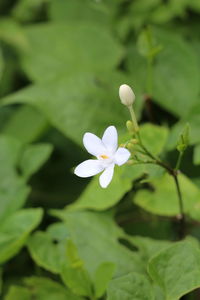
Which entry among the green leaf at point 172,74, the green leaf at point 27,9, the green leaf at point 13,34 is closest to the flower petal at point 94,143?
the green leaf at point 172,74

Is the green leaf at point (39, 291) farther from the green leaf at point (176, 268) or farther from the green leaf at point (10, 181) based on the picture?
the green leaf at point (176, 268)

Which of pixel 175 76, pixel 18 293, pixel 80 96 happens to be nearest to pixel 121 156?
pixel 18 293

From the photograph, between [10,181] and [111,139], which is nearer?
[111,139]

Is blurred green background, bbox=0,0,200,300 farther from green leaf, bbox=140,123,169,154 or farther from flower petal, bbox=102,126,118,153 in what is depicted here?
flower petal, bbox=102,126,118,153

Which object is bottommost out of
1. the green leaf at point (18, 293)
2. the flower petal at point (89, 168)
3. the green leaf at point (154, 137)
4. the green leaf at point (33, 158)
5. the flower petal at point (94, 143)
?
the green leaf at point (18, 293)

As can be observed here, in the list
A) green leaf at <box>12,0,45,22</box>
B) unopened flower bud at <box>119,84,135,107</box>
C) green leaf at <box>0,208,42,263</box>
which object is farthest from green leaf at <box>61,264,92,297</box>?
green leaf at <box>12,0,45,22</box>

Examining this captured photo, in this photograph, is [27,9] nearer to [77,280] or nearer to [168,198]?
[168,198]
